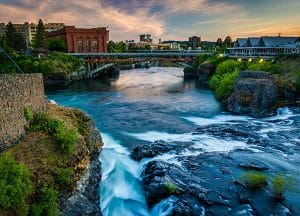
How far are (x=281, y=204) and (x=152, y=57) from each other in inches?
3167

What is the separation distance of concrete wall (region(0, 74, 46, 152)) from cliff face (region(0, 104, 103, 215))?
584mm

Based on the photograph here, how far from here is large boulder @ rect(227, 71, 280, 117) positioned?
36.9m

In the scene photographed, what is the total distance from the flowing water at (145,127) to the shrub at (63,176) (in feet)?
9.97

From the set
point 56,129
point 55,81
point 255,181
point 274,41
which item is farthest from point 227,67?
point 56,129

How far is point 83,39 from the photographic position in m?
115

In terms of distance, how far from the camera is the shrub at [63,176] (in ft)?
48.6

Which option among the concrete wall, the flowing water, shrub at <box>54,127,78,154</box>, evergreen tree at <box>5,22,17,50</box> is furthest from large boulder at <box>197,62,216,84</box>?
shrub at <box>54,127,78,154</box>

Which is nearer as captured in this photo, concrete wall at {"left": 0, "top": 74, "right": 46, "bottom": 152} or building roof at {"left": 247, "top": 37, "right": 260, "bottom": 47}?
concrete wall at {"left": 0, "top": 74, "right": 46, "bottom": 152}

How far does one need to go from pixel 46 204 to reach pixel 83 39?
10915 centimetres

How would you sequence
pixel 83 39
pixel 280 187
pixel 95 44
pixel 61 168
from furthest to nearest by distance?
pixel 95 44, pixel 83 39, pixel 280 187, pixel 61 168

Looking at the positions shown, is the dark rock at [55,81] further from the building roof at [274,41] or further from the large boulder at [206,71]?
the building roof at [274,41]

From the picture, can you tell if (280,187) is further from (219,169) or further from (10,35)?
(10,35)

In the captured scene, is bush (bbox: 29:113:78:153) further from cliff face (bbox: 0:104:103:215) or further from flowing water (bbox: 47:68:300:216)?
flowing water (bbox: 47:68:300:216)

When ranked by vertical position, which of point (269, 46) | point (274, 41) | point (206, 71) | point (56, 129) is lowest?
point (56, 129)
